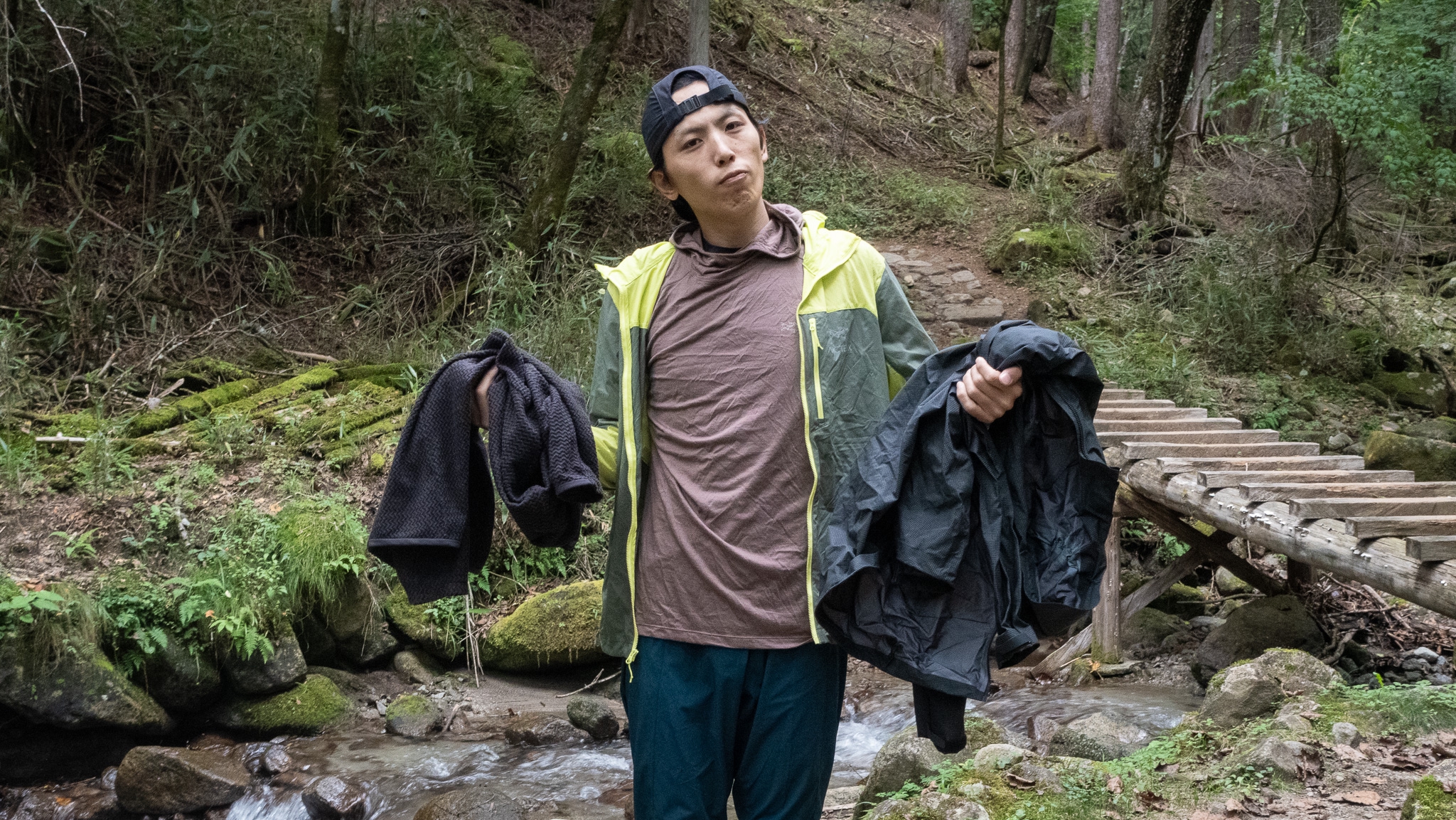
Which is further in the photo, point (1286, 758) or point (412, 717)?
point (412, 717)

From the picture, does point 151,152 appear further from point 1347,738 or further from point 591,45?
point 1347,738

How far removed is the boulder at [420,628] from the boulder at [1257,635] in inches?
157

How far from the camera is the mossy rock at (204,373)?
6.75m

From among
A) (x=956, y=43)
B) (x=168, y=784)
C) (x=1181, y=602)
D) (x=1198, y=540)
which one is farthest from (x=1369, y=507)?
(x=956, y=43)

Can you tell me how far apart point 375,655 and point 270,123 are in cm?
460

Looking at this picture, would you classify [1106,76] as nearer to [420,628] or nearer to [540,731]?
[420,628]

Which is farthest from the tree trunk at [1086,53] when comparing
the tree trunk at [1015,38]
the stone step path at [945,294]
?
the stone step path at [945,294]

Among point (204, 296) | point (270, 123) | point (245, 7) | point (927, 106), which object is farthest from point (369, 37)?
point (927, 106)

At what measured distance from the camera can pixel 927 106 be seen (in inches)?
592

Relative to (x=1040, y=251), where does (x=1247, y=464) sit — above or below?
below

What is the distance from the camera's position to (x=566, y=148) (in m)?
8.32

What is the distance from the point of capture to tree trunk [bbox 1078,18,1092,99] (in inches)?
807

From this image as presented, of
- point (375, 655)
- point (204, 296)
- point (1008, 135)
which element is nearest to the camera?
point (375, 655)

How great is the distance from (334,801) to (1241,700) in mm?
3694
